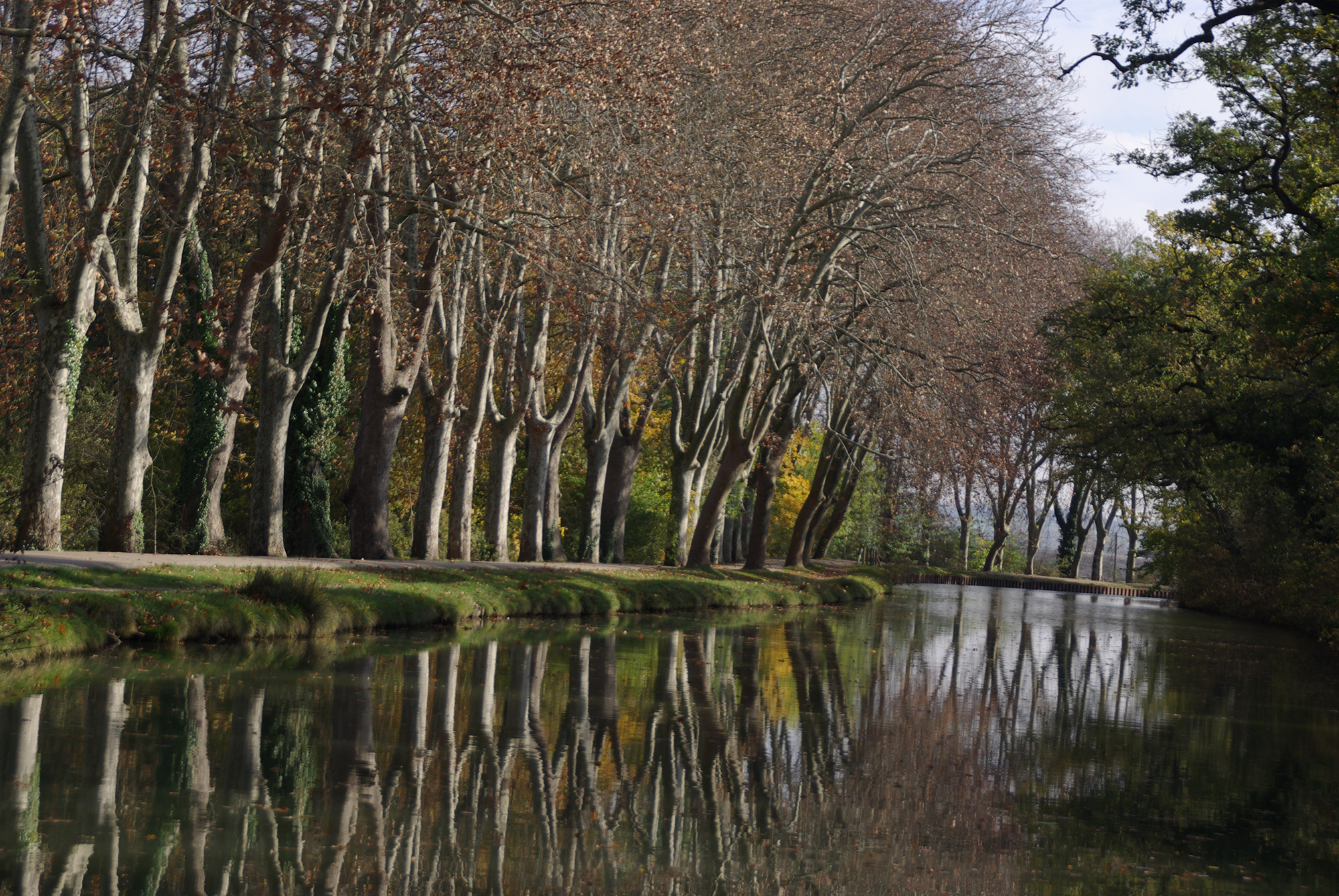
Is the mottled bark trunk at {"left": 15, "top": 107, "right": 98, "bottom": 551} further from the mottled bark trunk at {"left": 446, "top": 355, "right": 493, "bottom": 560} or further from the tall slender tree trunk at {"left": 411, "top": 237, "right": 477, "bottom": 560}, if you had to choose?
the mottled bark trunk at {"left": 446, "top": 355, "right": 493, "bottom": 560}

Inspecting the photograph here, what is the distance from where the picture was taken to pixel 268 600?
16594mm

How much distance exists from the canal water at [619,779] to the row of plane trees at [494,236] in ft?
19.3

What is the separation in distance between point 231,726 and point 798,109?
19.3 meters

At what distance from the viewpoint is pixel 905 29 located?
2714 cm

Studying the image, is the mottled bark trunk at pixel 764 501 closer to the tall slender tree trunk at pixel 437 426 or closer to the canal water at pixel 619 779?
the tall slender tree trunk at pixel 437 426

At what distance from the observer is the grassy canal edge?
13359 mm

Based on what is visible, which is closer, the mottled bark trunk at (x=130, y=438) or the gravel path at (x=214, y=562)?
the gravel path at (x=214, y=562)

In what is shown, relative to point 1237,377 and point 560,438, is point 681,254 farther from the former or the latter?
point 1237,377

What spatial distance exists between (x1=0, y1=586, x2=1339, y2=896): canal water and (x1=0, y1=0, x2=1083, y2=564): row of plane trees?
19.3 ft

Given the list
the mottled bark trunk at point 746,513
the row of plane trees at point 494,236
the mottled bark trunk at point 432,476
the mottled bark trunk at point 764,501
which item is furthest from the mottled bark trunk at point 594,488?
the mottled bark trunk at point 746,513

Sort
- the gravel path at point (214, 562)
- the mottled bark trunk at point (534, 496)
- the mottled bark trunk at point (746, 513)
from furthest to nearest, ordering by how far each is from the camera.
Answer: the mottled bark trunk at point (746, 513), the mottled bark trunk at point (534, 496), the gravel path at point (214, 562)

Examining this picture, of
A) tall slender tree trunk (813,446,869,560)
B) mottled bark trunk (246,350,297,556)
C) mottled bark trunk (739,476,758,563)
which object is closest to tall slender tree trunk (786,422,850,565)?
tall slender tree trunk (813,446,869,560)

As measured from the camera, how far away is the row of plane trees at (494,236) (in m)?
17.0

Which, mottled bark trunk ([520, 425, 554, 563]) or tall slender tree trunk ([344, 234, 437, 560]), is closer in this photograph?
tall slender tree trunk ([344, 234, 437, 560])
